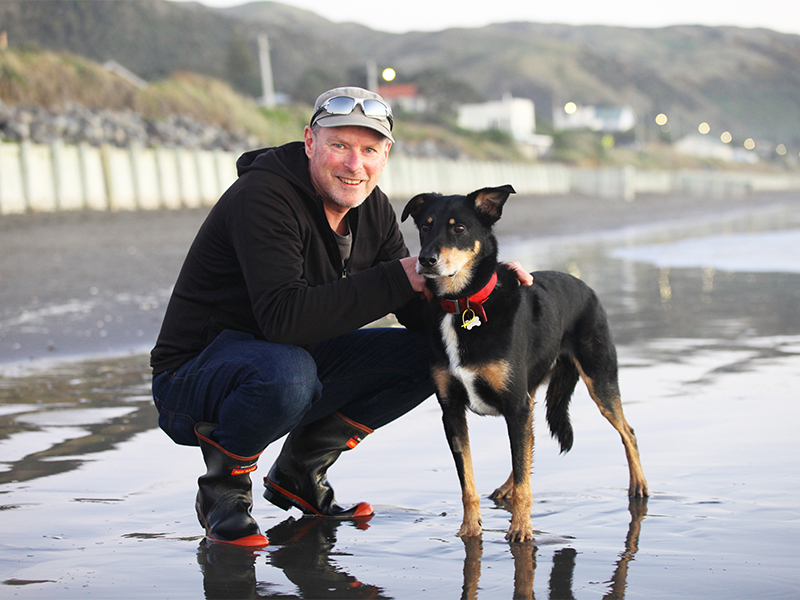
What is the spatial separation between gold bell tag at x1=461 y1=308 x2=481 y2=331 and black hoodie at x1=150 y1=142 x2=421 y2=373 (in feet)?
0.78

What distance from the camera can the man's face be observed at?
369cm

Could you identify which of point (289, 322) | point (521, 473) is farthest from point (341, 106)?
point (521, 473)

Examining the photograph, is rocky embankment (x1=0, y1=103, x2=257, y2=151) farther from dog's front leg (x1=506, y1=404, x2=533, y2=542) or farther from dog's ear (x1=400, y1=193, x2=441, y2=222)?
dog's front leg (x1=506, y1=404, x2=533, y2=542)

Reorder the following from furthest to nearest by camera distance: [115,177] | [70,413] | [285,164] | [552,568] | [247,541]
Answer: [115,177] → [70,413] → [285,164] → [247,541] → [552,568]

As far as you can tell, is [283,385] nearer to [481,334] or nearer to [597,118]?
[481,334]

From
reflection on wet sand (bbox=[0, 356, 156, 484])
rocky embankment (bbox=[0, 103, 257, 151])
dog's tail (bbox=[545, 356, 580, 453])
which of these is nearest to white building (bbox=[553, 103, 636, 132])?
rocky embankment (bbox=[0, 103, 257, 151])

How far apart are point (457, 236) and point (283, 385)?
928 mm

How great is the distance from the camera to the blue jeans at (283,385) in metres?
3.49

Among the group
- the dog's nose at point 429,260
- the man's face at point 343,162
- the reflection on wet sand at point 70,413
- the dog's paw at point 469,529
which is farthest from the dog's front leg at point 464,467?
the reflection on wet sand at point 70,413

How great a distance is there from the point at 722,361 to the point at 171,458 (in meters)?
4.17

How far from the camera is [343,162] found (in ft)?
12.1

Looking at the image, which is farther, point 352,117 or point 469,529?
point 352,117

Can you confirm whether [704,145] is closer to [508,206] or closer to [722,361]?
[508,206]

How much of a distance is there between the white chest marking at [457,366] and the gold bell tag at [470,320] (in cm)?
3
